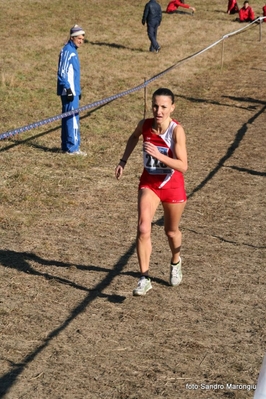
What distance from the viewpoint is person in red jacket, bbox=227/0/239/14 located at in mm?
31406

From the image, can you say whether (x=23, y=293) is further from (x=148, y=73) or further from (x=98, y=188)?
(x=148, y=73)

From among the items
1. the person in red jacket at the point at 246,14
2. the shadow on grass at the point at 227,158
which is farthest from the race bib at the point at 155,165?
the person in red jacket at the point at 246,14

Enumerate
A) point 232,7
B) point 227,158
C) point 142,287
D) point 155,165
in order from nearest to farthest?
point 155,165
point 142,287
point 227,158
point 232,7

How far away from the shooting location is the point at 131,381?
5.43 m

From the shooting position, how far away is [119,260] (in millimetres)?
7965

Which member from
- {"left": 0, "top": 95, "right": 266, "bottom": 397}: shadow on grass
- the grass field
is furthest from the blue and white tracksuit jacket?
{"left": 0, "top": 95, "right": 266, "bottom": 397}: shadow on grass

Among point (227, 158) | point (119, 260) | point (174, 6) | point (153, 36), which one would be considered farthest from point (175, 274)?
point (174, 6)

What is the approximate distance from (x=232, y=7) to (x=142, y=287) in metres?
26.5

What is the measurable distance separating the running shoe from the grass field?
A: 4.0 inches

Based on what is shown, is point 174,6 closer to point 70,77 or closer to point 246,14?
point 246,14

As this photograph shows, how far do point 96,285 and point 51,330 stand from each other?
42.0 inches

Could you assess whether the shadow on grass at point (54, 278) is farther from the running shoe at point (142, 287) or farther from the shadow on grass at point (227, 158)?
the shadow on grass at point (227, 158)

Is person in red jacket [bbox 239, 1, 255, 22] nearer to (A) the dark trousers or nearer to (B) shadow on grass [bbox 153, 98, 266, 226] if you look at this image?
(A) the dark trousers

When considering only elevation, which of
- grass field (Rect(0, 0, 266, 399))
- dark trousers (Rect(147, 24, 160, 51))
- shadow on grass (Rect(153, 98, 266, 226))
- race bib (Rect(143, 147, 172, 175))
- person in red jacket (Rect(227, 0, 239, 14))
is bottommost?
person in red jacket (Rect(227, 0, 239, 14))
